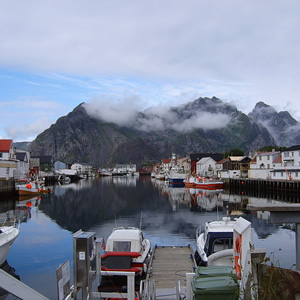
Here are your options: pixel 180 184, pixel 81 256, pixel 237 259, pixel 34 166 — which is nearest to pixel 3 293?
pixel 81 256

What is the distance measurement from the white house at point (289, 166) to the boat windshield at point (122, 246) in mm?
56907

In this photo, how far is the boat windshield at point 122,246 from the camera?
61.5ft

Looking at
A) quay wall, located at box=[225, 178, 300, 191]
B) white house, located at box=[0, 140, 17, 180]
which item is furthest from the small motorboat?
quay wall, located at box=[225, 178, 300, 191]

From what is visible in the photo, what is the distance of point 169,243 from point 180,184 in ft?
285

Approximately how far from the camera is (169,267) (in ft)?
60.3

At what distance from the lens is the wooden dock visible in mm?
16188

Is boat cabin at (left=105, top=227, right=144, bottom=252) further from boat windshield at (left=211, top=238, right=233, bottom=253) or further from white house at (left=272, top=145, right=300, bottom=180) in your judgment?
white house at (left=272, top=145, right=300, bottom=180)

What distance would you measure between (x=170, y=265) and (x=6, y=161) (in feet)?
191

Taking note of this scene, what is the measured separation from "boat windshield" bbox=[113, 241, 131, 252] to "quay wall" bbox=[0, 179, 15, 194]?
47.4 m

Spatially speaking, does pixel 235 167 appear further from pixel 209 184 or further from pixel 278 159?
pixel 278 159

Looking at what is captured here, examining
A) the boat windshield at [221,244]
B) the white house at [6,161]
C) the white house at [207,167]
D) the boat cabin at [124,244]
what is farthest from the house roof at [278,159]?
the boat cabin at [124,244]

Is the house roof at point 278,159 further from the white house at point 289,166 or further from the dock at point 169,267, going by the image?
the dock at point 169,267

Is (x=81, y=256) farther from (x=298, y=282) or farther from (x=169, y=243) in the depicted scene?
(x=169, y=243)

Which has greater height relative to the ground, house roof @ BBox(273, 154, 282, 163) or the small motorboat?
house roof @ BBox(273, 154, 282, 163)
